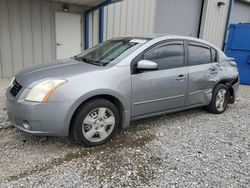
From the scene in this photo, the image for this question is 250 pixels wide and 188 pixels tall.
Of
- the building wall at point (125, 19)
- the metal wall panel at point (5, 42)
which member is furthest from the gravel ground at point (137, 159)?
the building wall at point (125, 19)

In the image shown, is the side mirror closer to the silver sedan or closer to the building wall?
the silver sedan

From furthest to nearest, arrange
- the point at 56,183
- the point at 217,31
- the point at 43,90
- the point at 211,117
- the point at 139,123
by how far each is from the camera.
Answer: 1. the point at 217,31
2. the point at 211,117
3. the point at 139,123
4. the point at 43,90
5. the point at 56,183

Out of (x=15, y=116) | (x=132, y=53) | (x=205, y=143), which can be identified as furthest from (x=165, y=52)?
(x=15, y=116)

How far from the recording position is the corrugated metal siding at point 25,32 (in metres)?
6.00

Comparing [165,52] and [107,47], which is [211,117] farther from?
[107,47]

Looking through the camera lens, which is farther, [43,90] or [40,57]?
[40,57]

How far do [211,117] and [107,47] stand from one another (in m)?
2.38

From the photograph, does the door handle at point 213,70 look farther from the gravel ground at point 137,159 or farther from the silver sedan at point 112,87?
the gravel ground at point 137,159

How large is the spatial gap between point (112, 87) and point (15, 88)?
1.23 metres

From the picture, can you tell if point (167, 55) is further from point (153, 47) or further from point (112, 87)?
point (112, 87)

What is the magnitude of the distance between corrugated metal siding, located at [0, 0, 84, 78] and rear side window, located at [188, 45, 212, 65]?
4371 millimetres

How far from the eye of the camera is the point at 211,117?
428 centimetres

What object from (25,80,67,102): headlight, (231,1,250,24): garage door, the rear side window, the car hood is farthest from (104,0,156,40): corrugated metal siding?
(231,1,250,24): garage door

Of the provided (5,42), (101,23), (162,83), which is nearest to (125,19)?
(101,23)
